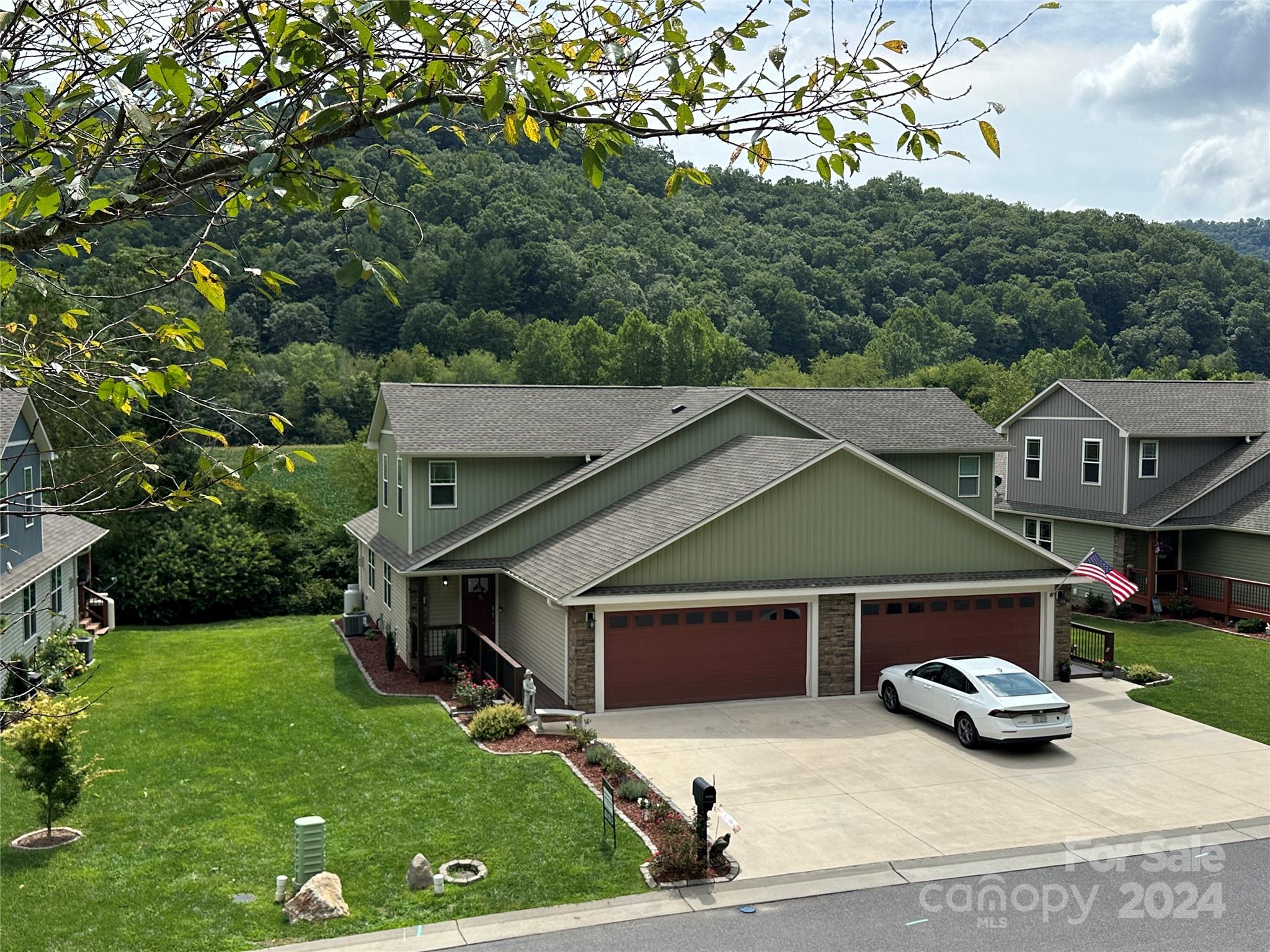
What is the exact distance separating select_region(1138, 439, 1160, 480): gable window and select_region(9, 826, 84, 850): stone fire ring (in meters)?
31.2

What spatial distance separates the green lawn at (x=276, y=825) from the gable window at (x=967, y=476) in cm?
1629

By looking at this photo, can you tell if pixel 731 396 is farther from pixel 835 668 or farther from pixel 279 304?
pixel 279 304

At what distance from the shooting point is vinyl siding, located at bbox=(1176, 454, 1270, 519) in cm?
3334

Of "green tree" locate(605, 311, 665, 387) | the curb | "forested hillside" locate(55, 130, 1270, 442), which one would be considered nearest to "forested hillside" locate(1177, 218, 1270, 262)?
"forested hillside" locate(55, 130, 1270, 442)

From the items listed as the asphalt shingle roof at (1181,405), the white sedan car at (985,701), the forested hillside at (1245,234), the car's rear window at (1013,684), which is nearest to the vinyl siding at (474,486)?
the white sedan car at (985,701)

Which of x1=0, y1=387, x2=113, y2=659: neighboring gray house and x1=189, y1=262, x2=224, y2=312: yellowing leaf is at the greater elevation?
x1=189, y1=262, x2=224, y2=312: yellowing leaf

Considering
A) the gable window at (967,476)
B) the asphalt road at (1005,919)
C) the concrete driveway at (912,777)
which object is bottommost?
the asphalt road at (1005,919)

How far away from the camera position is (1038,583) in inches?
900

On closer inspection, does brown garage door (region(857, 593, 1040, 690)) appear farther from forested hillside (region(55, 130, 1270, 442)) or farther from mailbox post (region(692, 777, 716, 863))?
forested hillside (region(55, 130, 1270, 442))

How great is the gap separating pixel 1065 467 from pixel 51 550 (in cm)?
3064

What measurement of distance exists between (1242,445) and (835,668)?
21062mm

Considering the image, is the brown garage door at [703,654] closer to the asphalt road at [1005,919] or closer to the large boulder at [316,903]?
the asphalt road at [1005,919]

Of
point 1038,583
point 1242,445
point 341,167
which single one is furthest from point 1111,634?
point 341,167

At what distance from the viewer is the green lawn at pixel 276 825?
38.4ft
